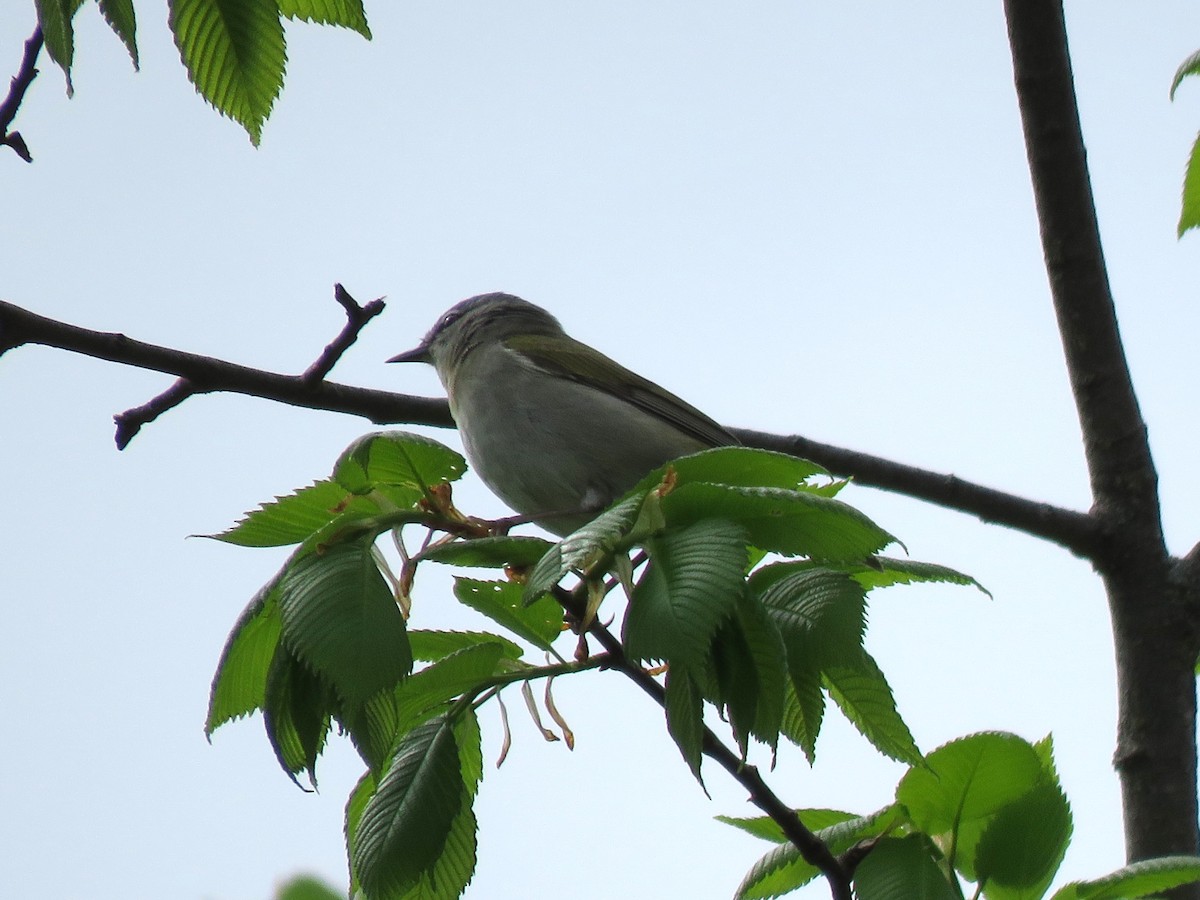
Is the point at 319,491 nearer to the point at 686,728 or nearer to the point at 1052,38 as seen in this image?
the point at 686,728

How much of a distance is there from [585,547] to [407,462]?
617 mm

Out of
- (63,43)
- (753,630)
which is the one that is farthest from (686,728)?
(63,43)

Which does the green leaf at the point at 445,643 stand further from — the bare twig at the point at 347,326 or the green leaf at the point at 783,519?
the bare twig at the point at 347,326

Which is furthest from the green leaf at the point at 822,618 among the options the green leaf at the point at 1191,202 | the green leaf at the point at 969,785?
the green leaf at the point at 1191,202

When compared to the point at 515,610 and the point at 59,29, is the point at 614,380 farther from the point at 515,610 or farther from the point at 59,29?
the point at 59,29

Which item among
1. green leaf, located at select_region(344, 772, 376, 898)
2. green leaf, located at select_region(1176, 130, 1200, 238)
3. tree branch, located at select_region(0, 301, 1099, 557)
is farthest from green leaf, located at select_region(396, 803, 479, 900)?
green leaf, located at select_region(1176, 130, 1200, 238)

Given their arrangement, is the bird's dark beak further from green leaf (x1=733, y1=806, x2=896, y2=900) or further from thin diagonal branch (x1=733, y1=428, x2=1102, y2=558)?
green leaf (x1=733, y1=806, x2=896, y2=900)

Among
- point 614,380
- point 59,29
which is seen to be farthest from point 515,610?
point 614,380

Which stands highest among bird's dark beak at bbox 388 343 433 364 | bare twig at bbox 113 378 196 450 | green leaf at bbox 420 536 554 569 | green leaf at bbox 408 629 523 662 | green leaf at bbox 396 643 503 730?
bird's dark beak at bbox 388 343 433 364

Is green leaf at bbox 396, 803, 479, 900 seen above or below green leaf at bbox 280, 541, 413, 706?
below

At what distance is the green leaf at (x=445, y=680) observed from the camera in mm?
2336

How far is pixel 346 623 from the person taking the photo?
206 cm

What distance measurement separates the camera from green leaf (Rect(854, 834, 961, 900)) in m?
2.37

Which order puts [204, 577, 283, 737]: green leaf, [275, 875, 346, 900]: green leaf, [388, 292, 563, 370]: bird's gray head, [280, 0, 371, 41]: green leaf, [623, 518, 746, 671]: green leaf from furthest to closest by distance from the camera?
[388, 292, 563, 370]: bird's gray head, [275, 875, 346, 900]: green leaf, [280, 0, 371, 41]: green leaf, [204, 577, 283, 737]: green leaf, [623, 518, 746, 671]: green leaf
